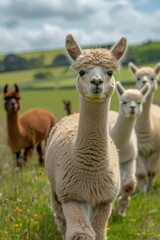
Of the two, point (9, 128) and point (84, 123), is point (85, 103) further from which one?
point (9, 128)

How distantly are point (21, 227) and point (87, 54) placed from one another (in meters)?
2.00

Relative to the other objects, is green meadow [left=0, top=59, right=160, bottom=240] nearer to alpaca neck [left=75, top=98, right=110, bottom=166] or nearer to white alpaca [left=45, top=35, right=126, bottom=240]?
white alpaca [left=45, top=35, right=126, bottom=240]

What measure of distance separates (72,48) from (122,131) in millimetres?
2811

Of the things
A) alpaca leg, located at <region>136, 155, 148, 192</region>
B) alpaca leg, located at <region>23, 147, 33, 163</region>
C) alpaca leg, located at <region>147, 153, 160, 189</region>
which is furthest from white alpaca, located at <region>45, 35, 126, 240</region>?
alpaca leg, located at <region>23, 147, 33, 163</region>

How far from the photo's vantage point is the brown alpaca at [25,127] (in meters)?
11.0

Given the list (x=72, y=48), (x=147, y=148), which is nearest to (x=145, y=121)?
(x=147, y=148)

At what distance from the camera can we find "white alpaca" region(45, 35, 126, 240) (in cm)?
443

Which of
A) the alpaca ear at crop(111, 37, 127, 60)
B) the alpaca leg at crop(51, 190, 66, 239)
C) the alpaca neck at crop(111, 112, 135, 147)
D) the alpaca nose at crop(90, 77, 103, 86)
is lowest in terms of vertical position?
the alpaca leg at crop(51, 190, 66, 239)

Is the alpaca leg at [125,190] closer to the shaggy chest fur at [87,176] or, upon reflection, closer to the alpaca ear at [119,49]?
the shaggy chest fur at [87,176]

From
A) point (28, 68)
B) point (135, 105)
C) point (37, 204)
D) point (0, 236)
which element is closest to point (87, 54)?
point (0, 236)

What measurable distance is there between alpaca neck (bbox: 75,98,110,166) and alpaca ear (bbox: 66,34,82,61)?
465mm

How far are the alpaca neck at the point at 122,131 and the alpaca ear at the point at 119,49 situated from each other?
2.65m

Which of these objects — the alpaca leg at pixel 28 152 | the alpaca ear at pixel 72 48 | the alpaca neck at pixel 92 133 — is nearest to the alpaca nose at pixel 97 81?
the alpaca neck at pixel 92 133

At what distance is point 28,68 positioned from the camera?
190ft
